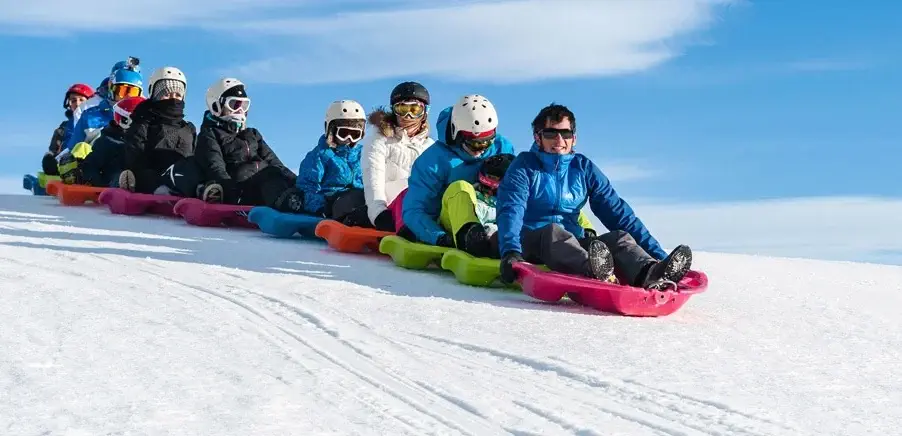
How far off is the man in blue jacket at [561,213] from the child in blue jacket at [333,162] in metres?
3.18

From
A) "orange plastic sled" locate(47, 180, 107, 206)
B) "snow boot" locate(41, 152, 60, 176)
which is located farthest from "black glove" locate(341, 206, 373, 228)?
"snow boot" locate(41, 152, 60, 176)

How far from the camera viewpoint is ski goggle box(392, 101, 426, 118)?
9.02 m

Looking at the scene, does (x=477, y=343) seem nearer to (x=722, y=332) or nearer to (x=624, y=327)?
(x=624, y=327)

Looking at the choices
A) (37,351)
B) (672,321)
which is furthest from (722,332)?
(37,351)

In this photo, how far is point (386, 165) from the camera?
9172 mm

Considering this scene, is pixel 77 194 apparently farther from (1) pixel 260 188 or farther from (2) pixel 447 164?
(2) pixel 447 164

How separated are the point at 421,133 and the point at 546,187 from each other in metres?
2.60

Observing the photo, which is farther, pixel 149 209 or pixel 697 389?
pixel 149 209

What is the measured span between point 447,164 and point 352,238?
43.9 inches

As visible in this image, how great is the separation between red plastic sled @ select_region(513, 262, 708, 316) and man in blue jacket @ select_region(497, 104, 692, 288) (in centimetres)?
9

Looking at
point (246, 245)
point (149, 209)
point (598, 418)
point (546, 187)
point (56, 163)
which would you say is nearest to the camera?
point (598, 418)

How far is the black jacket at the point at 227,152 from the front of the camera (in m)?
10.8

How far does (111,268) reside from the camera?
741 centimetres

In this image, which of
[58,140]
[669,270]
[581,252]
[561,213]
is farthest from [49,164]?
[669,270]
